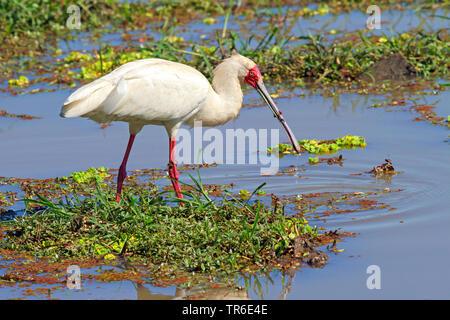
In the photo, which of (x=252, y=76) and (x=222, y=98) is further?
(x=252, y=76)

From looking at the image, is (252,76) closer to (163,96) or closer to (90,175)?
(163,96)

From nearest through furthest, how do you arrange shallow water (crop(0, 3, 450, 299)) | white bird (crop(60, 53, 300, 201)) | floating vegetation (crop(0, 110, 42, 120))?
shallow water (crop(0, 3, 450, 299)) → white bird (crop(60, 53, 300, 201)) → floating vegetation (crop(0, 110, 42, 120))

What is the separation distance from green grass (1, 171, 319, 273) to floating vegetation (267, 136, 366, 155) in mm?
1826

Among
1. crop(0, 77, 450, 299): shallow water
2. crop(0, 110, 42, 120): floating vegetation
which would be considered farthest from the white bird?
crop(0, 110, 42, 120): floating vegetation

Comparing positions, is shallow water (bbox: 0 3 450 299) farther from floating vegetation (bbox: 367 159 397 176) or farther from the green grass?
the green grass

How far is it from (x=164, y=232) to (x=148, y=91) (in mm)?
1522

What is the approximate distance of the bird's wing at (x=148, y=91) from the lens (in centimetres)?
Answer: 693

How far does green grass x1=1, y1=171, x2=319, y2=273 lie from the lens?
5.71 m

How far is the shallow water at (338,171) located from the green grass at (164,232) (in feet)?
0.99

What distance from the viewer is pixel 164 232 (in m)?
6.06

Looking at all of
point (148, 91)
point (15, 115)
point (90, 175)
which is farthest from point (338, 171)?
point (15, 115)

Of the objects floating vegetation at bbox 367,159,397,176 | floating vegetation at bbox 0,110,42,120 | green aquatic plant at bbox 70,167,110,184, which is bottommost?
green aquatic plant at bbox 70,167,110,184
